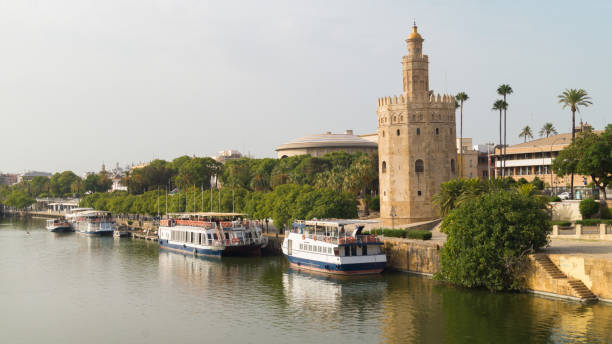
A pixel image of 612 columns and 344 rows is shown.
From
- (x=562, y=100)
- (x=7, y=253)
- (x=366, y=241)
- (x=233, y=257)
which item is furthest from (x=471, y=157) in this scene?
(x=7, y=253)

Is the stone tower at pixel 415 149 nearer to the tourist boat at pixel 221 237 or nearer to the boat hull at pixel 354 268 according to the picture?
the boat hull at pixel 354 268

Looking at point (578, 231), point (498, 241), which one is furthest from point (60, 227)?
point (578, 231)

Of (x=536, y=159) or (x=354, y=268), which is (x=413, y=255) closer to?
(x=354, y=268)

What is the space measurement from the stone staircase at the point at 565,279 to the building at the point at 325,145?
118097 millimetres

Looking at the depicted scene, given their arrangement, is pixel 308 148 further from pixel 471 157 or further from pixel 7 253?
pixel 7 253

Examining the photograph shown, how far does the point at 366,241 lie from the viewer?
2099 inches

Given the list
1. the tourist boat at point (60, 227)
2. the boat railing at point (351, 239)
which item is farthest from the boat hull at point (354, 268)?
the tourist boat at point (60, 227)

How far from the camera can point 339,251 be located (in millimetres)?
52969

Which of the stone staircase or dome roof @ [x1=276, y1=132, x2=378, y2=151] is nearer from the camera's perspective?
the stone staircase

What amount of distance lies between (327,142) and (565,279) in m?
126

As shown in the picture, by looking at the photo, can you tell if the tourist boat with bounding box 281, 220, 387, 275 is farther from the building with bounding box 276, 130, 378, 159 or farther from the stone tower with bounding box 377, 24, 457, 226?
the building with bounding box 276, 130, 378, 159

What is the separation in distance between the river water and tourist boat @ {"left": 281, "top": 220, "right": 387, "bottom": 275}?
3.80 feet

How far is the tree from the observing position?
5641 centimetres

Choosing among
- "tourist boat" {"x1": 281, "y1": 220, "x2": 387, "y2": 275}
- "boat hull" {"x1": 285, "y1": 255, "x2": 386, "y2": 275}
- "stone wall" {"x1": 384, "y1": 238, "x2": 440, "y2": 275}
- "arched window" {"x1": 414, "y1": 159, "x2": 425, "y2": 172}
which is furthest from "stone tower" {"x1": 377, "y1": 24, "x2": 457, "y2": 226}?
"boat hull" {"x1": 285, "y1": 255, "x2": 386, "y2": 275}
